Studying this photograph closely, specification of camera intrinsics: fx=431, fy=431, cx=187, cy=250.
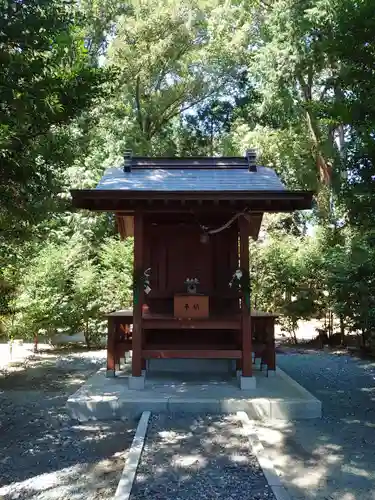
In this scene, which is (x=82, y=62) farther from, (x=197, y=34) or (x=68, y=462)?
(x=197, y=34)

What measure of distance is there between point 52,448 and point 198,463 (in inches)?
60.2

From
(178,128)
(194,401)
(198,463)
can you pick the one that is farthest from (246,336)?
(178,128)

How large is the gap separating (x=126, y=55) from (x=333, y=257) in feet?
39.7

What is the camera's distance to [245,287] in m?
6.00

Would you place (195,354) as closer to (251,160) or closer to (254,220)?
(254,220)

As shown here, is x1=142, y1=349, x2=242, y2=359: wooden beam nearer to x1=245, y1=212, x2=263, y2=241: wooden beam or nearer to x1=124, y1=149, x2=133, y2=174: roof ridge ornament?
x1=245, y1=212, x2=263, y2=241: wooden beam

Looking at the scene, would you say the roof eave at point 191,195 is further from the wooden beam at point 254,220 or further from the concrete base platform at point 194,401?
the concrete base platform at point 194,401

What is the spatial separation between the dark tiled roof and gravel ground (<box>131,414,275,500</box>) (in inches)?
116

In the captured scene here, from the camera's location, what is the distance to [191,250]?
698 cm

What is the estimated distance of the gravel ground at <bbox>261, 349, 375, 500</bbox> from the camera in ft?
11.3

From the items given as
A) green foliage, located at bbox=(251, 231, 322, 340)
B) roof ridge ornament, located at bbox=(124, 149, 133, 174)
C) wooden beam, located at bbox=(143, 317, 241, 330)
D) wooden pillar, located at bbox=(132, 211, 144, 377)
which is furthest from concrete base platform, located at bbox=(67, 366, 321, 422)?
green foliage, located at bbox=(251, 231, 322, 340)

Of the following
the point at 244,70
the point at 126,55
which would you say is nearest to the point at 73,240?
the point at 126,55

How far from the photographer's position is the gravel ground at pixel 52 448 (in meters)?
3.42

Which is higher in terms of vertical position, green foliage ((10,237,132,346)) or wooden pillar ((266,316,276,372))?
green foliage ((10,237,132,346))
